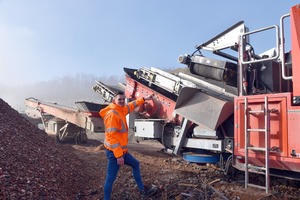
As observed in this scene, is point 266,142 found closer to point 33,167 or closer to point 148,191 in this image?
point 148,191

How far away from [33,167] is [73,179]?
27.5 inches

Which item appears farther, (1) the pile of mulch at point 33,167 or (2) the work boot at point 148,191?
(2) the work boot at point 148,191

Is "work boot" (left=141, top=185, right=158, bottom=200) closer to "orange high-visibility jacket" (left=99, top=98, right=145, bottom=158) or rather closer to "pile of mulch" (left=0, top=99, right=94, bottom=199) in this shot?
"orange high-visibility jacket" (left=99, top=98, right=145, bottom=158)

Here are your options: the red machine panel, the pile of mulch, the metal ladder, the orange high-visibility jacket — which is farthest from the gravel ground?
the orange high-visibility jacket

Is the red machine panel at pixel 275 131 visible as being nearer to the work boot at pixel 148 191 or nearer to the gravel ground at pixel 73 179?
the gravel ground at pixel 73 179

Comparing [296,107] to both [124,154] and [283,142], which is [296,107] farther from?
[124,154]

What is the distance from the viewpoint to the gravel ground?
3977 mm

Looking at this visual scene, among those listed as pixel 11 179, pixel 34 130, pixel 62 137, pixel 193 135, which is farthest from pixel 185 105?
pixel 62 137

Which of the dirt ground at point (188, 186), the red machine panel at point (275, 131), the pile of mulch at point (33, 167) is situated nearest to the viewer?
the red machine panel at point (275, 131)

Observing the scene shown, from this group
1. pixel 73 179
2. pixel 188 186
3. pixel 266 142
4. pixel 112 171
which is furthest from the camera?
pixel 73 179

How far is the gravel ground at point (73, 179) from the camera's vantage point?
3.98m

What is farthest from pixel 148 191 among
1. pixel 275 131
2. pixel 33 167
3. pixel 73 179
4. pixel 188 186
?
pixel 275 131

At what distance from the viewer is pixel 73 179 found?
16.3ft

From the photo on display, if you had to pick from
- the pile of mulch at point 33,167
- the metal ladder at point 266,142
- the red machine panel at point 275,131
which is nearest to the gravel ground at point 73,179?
the pile of mulch at point 33,167
